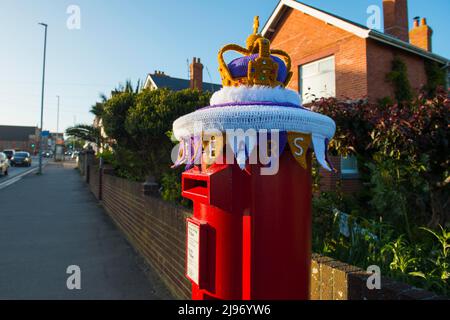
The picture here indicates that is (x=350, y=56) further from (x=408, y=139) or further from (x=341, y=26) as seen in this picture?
(x=408, y=139)

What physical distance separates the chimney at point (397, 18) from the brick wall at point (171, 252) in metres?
11.2

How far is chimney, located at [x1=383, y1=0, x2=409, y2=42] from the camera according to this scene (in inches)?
485

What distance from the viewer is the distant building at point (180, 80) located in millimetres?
18562

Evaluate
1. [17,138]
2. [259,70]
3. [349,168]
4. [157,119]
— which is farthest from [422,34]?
[17,138]

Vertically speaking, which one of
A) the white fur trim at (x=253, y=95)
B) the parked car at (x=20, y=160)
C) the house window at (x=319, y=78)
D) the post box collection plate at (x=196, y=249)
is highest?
the house window at (x=319, y=78)

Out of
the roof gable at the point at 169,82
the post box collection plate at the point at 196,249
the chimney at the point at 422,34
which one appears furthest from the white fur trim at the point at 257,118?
the roof gable at the point at 169,82

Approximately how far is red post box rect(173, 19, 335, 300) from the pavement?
8.04 ft

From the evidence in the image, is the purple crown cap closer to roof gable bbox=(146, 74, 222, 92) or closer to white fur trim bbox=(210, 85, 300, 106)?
white fur trim bbox=(210, 85, 300, 106)

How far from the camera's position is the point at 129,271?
15.6ft

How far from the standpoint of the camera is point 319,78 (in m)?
11.9

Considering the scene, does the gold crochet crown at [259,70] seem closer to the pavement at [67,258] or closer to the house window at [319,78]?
the pavement at [67,258]

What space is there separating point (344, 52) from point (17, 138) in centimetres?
10369

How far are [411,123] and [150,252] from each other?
4.03 metres

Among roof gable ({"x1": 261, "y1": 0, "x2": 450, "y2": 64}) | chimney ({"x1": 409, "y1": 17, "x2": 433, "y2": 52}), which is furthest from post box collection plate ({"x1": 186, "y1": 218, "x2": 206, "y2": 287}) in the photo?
chimney ({"x1": 409, "y1": 17, "x2": 433, "y2": 52})
